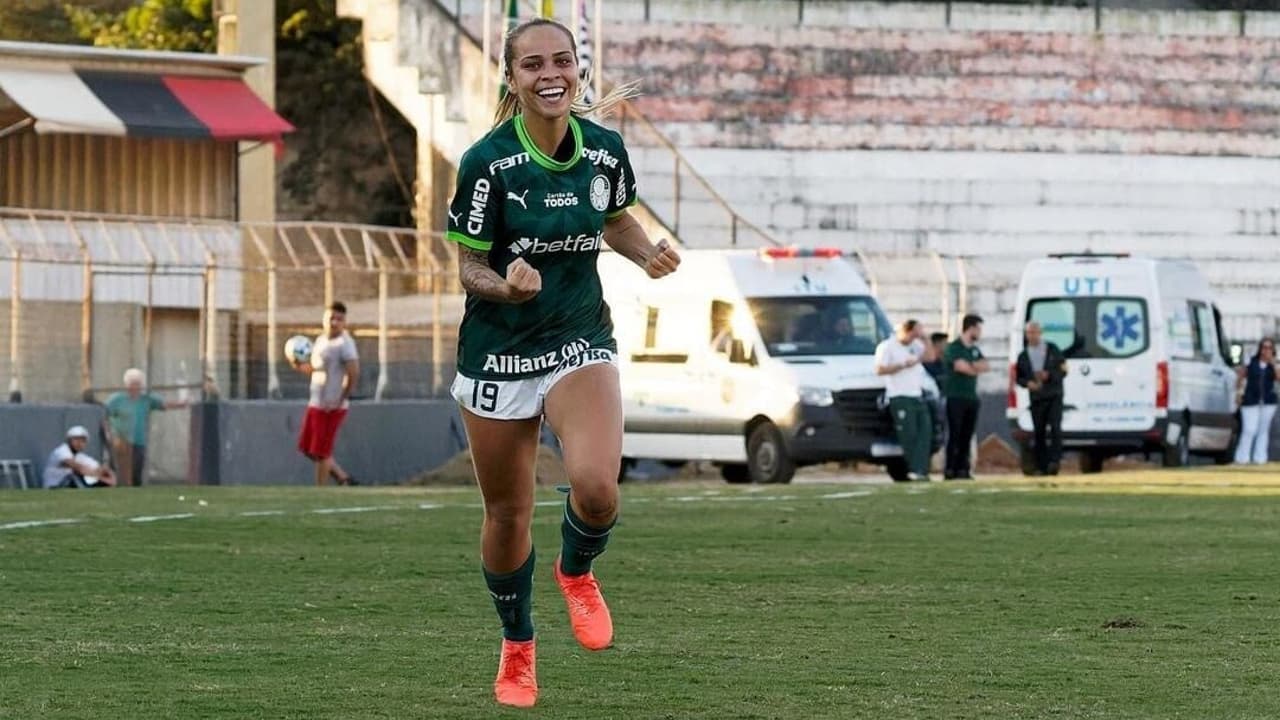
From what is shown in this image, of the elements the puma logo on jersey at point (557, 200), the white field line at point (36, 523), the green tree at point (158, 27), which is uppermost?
the green tree at point (158, 27)

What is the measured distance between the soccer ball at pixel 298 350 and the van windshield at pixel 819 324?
458cm

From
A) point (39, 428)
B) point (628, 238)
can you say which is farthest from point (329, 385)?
point (628, 238)

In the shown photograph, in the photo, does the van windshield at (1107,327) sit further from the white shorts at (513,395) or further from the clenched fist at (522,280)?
the clenched fist at (522,280)

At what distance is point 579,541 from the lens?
8438 millimetres

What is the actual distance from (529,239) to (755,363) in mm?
19793

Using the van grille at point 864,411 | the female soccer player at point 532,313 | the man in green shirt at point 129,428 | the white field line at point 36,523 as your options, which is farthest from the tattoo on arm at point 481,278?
the van grille at point 864,411

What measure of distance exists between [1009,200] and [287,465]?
16.1m

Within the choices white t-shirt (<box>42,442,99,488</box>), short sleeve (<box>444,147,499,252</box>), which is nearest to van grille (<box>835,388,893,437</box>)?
white t-shirt (<box>42,442,99,488</box>)

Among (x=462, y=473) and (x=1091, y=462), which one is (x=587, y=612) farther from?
(x=1091, y=462)

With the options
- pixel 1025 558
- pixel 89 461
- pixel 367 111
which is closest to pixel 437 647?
pixel 1025 558

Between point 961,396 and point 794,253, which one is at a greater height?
point 794,253

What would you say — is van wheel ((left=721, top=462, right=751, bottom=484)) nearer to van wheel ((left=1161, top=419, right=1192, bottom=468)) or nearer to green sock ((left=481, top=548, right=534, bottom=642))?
van wheel ((left=1161, top=419, right=1192, bottom=468))

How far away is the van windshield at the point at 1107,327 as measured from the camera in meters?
30.5

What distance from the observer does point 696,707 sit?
8.02 m
